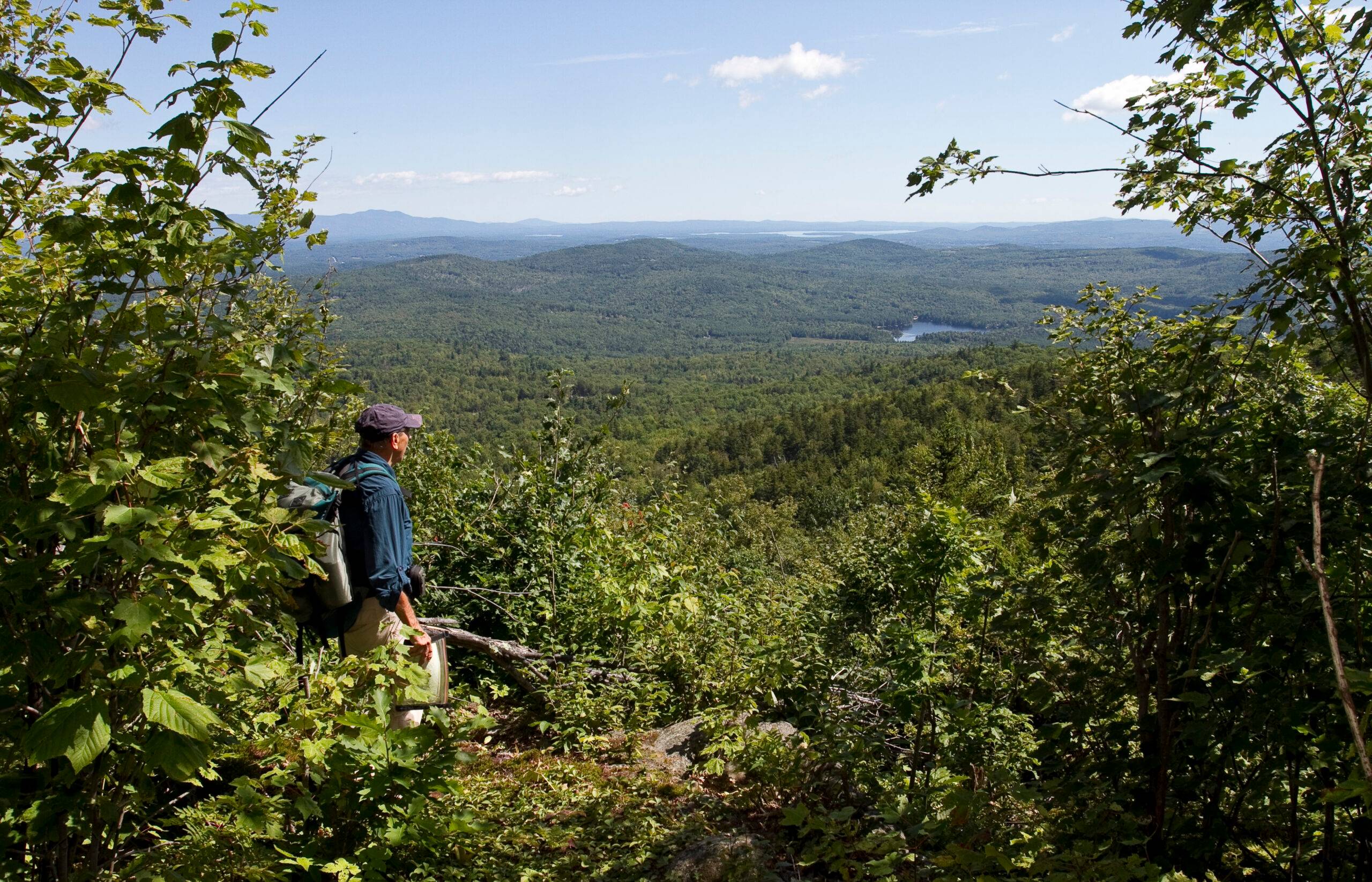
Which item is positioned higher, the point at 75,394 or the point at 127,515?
the point at 75,394

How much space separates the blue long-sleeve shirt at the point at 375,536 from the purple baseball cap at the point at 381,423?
0.22 m

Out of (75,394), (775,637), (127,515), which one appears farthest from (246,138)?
(775,637)

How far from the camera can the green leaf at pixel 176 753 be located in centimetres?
157

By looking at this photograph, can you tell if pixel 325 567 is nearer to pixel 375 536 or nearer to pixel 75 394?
pixel 375 536

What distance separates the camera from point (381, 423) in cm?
342

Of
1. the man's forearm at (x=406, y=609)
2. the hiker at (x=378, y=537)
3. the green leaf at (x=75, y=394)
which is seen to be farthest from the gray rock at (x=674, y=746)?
the green leaf at (x=75, y=394)

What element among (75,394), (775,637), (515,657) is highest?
(75,394)

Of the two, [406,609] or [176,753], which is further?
[406,609]

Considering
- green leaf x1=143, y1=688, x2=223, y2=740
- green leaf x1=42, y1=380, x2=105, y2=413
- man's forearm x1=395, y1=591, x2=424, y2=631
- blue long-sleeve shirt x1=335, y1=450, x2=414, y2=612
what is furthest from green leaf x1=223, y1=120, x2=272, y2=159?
man's forearm x1=395, y1=591, x2=424, y2=631

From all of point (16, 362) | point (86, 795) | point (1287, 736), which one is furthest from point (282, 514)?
point (1287, 736)

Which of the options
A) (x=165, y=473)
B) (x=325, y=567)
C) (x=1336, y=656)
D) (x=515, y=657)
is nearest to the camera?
(x=1336, y=656)

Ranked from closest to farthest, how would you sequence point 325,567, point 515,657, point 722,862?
1. point 325,567
2. point 722,862
3. point 515,657

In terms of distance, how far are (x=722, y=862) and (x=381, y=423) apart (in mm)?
2367

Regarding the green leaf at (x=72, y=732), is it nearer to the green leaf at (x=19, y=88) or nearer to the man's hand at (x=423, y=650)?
the green leaf at (x=19, y=88)
